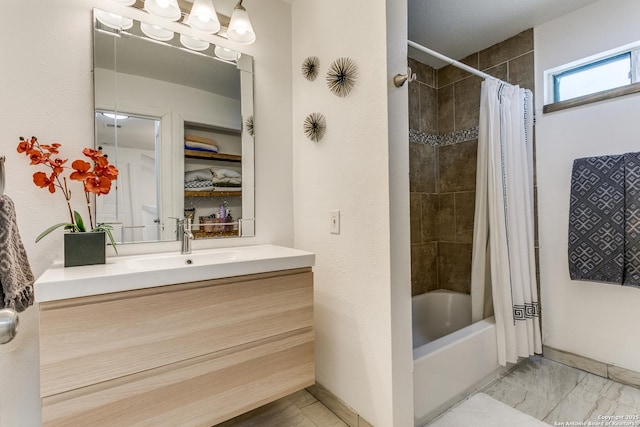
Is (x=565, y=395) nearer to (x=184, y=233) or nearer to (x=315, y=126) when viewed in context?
(x=315, y=126)

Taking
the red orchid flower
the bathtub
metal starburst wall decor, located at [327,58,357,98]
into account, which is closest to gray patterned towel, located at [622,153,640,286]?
the bathtub

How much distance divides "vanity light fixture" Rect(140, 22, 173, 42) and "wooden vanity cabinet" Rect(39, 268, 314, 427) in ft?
4.18

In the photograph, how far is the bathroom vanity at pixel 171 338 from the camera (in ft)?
2.83

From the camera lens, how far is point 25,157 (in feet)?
3.85

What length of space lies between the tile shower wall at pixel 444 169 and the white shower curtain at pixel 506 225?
1.52 feet

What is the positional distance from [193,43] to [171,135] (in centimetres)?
53

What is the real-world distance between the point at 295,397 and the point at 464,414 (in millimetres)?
912

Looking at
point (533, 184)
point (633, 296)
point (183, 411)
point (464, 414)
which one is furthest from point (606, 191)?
point (183, 411)

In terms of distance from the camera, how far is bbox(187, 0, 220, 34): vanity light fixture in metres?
1.43

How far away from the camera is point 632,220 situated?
164 centimetres

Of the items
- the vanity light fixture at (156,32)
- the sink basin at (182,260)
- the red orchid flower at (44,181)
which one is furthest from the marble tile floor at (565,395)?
the vanity light fixture at (156,32)

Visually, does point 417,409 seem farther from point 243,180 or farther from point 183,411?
point 243,180

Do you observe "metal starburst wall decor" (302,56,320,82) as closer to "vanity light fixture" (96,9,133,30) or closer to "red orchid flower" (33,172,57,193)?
"vanity light fixture" (96,9,133,30)

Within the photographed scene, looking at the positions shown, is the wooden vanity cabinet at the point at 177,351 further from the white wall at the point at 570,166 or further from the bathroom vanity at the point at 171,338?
the white wall at the point at 570,166
